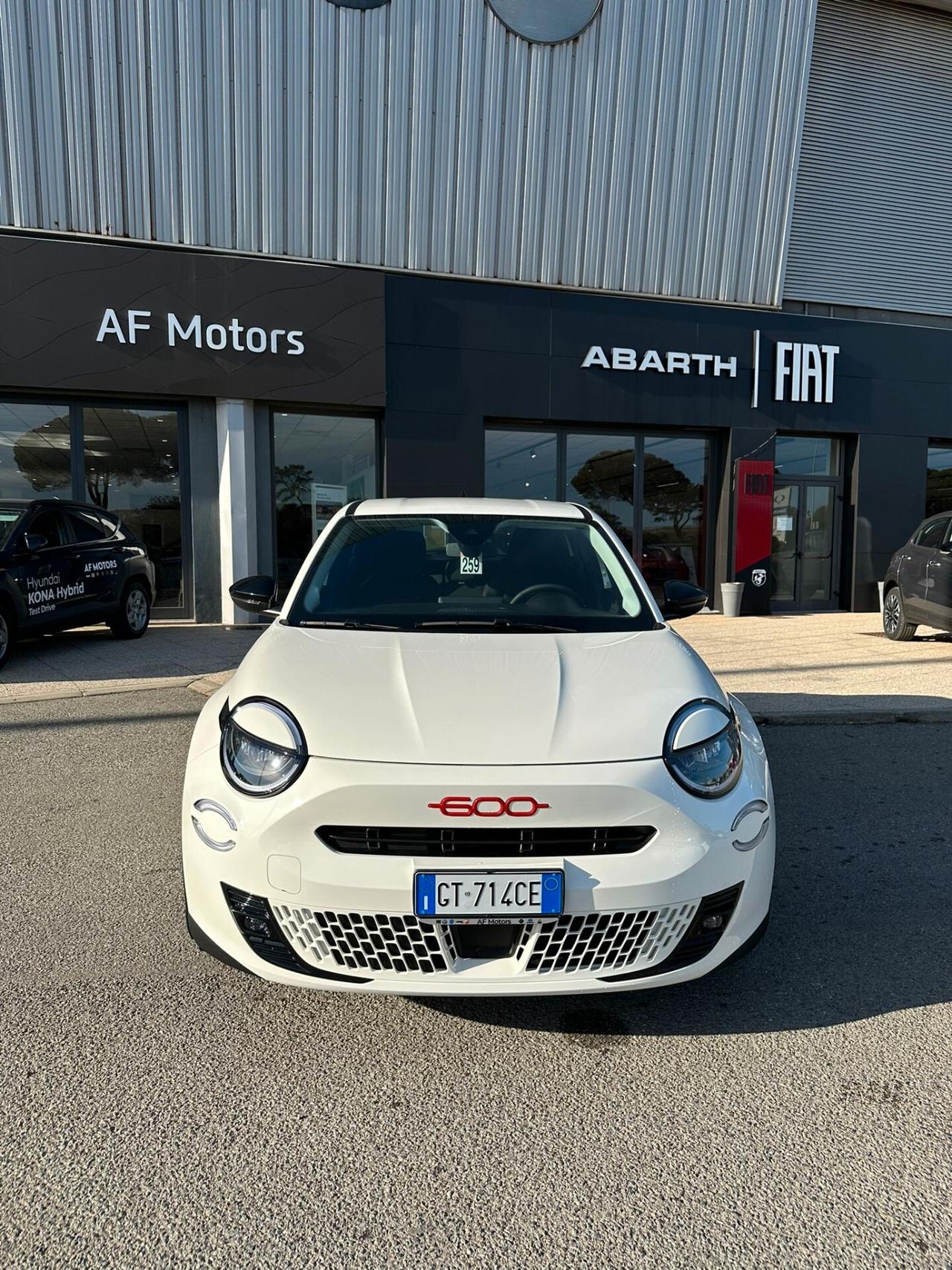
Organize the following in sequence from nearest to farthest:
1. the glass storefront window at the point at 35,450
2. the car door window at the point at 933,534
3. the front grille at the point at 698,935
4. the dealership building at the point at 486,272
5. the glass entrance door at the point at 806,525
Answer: the front grille at the point at 698,935
the car door window at the point at 933,534
the dealership building at the point at 486,272
the glass storefront window at the point at 35,450
the glass entrance door at the point at 806,525

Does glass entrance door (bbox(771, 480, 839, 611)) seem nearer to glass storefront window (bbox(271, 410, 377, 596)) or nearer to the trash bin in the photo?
the trash bin

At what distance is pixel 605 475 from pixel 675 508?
148cm

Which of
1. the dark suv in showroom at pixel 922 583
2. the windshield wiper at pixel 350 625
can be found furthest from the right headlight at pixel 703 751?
the dark suv in showroom at pixel 922 583

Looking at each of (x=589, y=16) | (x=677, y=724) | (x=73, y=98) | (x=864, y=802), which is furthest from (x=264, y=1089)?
(x=589, y=16)

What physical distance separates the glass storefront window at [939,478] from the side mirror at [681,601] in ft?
47.8

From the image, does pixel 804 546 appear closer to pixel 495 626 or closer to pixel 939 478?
pixel 939 478

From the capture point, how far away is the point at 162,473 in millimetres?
13211

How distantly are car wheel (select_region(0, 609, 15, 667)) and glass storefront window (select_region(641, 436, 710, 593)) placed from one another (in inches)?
396

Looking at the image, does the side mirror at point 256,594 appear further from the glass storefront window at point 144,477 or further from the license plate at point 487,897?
the glass storefront window at point 144,477

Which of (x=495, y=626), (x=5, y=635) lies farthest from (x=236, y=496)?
(x=495, y=626)

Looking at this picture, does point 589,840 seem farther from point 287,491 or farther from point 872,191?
point 872,191

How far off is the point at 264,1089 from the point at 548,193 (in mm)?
14220

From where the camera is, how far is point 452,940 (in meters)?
2.21

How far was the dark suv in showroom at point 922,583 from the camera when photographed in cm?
1006
